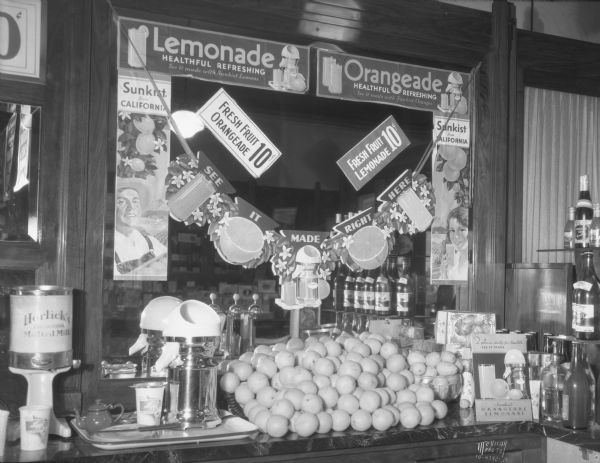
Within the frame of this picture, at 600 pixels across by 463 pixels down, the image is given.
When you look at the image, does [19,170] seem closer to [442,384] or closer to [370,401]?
[370,401]

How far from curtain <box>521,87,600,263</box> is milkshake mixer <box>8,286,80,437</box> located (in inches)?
85.9

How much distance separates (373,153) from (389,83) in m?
0.33

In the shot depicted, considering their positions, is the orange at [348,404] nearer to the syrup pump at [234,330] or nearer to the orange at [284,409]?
the orange at [284,409]

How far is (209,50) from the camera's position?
2.75 m

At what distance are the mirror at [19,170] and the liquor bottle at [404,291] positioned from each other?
1.55 metres

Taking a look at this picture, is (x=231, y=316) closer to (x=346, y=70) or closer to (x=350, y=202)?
(x=350, y=202)

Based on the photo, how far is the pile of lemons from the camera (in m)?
2.24

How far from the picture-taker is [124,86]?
2594 mm

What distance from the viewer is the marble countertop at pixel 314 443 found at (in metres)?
1.97

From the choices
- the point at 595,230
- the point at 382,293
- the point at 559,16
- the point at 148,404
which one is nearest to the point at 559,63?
the point at 559,16

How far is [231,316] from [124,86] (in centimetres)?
99

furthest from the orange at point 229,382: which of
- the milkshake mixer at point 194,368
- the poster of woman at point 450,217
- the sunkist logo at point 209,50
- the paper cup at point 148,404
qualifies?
the sunkist logo at point 209,50

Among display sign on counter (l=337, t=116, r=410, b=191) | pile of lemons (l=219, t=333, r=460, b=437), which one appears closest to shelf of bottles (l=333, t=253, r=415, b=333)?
pile of lemons (l=219, t=333, r=460, b=437)

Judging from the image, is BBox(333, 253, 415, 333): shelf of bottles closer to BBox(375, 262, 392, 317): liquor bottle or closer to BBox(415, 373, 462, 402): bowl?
BBox(375, 262, 392, 317): liquor bottle
